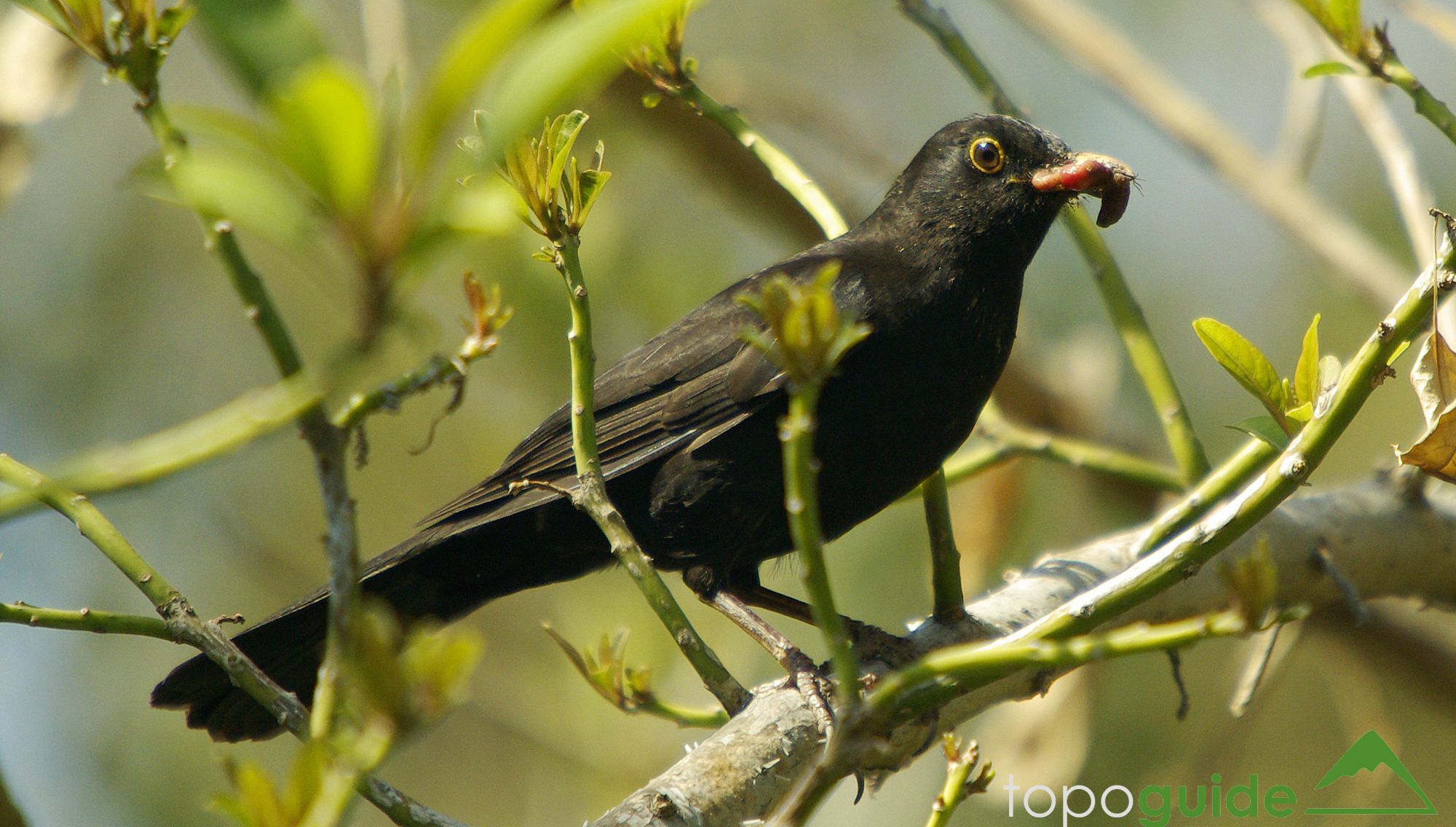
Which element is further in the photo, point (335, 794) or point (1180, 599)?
point (1180, 599)

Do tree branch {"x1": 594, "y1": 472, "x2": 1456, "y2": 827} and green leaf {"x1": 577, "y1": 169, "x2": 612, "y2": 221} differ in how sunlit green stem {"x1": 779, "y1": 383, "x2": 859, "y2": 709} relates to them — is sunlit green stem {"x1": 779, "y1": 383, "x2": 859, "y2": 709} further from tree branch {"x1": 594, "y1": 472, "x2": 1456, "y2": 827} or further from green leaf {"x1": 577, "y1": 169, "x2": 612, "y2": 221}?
green leaf {"x1": 577, "y1": 169, "x2": 612, "y2": 221}

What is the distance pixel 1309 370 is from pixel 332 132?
1442 millimetres

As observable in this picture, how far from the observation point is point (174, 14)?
47.7 inches

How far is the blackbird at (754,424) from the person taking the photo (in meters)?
3.07

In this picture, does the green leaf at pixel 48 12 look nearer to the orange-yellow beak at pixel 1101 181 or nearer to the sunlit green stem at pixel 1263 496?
the sunlit green stem at pixel 1263 496

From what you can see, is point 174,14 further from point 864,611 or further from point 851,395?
point 864,611

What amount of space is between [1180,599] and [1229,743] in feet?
4.85

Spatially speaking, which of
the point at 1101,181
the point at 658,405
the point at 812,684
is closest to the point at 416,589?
the point at 658,405

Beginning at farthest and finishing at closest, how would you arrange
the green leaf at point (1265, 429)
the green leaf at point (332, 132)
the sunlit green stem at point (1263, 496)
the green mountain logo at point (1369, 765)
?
the green mountain logo at point (1369, 765)
the green leaf at point (1265, 429)
the sunlit green stem at point (1263, 496)
the green leaf at point (332, 132)

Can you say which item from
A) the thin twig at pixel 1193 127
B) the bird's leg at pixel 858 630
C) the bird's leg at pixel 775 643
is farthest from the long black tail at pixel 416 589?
the thin twig at pixel 1193 127

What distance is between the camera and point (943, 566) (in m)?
2.86

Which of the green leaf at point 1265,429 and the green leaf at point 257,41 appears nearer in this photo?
the green leaf at point 257,41

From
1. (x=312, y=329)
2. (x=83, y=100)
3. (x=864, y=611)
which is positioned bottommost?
(x=864, y=611)

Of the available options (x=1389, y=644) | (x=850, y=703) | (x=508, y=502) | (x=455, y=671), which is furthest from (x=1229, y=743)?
(x=455, y=671)
